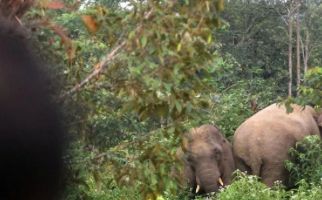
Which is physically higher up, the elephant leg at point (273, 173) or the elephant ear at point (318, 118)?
the elephant ear at point (318, 118)

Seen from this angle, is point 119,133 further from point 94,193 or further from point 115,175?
point 115,175

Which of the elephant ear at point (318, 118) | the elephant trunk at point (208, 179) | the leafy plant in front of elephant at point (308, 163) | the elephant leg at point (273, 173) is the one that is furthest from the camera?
the elephant ear at point (318, 118)

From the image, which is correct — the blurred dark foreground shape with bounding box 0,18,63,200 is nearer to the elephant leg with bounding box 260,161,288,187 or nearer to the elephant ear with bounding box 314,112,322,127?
the elephant leg with bounding box 260,161,288,187

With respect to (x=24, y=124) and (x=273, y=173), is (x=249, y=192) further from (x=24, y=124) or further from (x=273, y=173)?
(x=24, y=124)

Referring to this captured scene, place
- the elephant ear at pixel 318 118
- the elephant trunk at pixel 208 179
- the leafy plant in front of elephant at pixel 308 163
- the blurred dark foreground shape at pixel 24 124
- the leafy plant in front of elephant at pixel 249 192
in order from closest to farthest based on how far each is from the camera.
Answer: the blurred dark foreground shape at pixel 24 124 → the leafy plant in front of elephant at pixel 249 192 → the leafy plant in front of elephant at pixel 308 163 → the elephant trunk at pixel 208 179 → the elephant ear at pixel 318 118

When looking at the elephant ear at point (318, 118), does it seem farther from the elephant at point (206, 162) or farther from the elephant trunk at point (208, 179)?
the elephant trunk at point (208, 179)

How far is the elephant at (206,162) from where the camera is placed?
6.88 metres

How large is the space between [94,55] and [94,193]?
117 cm

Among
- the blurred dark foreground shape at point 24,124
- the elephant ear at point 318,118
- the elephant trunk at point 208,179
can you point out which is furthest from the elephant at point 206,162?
the blurred dark foreground shape at point 24,124

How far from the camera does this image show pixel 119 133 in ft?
14.7

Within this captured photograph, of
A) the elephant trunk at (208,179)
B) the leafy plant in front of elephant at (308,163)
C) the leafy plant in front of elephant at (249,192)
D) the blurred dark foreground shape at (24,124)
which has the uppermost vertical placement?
the blurred dark foreground shape at (24,124)

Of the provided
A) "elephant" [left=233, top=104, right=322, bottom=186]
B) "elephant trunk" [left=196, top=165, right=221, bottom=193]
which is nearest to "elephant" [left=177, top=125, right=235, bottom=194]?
"elephant trunk" [left=196, top=165, right=221, bottom=193]

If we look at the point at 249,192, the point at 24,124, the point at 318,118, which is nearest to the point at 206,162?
the point at 318,118

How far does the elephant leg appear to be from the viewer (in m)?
7.30
